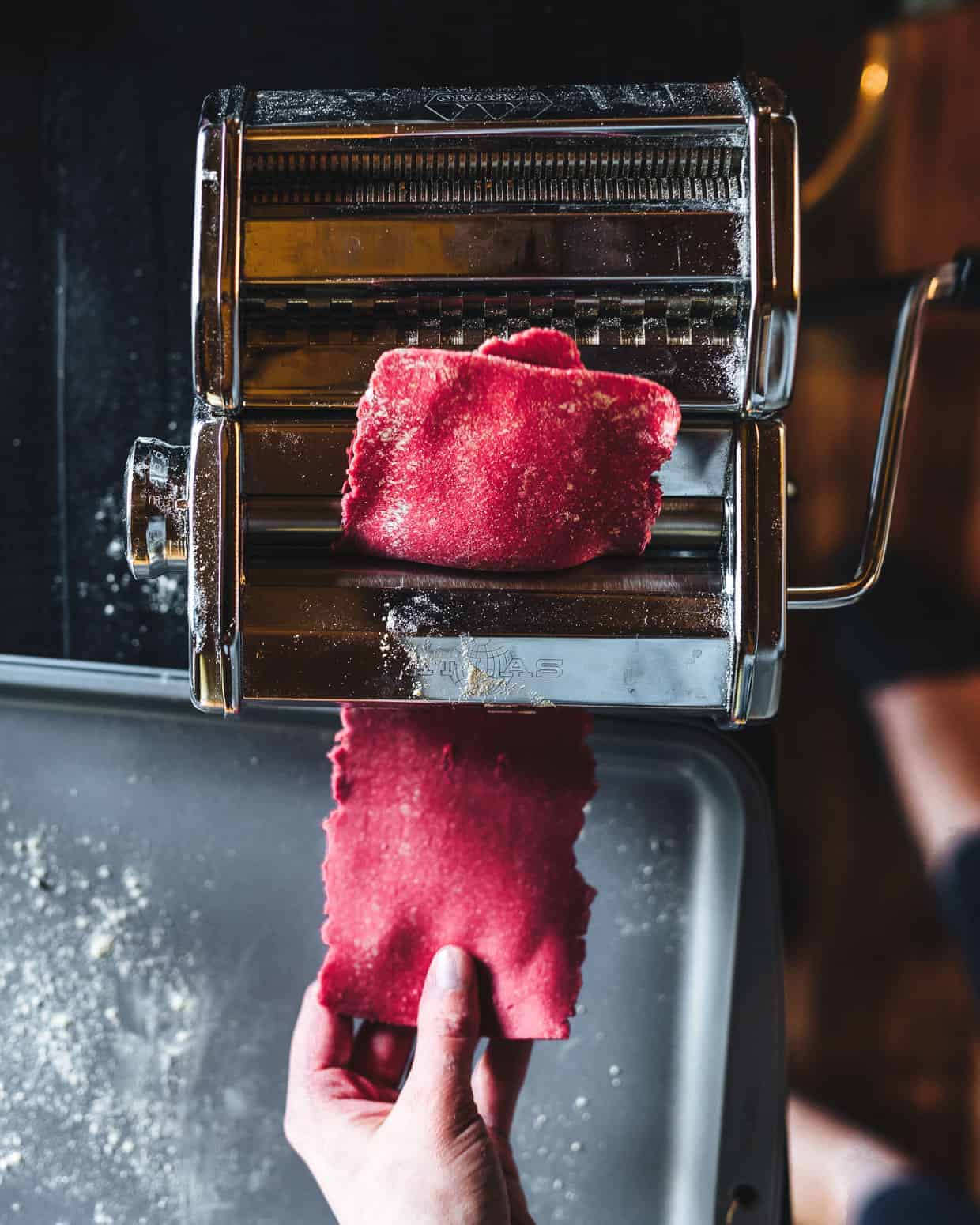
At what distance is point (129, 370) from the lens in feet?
2.21

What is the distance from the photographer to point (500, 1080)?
66 cm

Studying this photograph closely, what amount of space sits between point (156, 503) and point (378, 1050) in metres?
0.44

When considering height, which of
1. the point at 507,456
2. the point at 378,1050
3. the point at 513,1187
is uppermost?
the point at 507,456

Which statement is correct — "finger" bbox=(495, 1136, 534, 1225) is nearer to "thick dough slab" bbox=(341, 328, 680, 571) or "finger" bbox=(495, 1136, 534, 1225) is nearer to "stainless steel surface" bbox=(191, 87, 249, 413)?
"thick dough slab" bbox=(341, 328, 680, 571)

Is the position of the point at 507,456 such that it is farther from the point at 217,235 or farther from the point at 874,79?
the point at 874,79

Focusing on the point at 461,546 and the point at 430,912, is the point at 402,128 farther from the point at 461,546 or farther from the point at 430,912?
the point at 430,912

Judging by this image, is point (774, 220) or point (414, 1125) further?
point (414, 1125)

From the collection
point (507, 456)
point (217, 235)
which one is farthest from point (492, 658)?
point (217, 235)

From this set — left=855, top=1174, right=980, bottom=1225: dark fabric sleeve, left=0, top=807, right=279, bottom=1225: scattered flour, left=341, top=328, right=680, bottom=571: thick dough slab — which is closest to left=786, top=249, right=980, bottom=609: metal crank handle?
left=341, top=328, right=680, bottom=571: thick dough slab

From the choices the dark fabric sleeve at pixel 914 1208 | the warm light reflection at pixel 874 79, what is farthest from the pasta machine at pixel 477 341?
the dark fabric sleeve at pixel 914 1208

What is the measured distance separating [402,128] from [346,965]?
510mm

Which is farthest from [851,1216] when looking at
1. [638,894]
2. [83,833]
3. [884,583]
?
[83,833]

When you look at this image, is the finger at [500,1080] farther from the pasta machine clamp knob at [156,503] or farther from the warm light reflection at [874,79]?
the warm light reflection at [874,79]

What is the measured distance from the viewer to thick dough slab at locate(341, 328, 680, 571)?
0.43 meters
